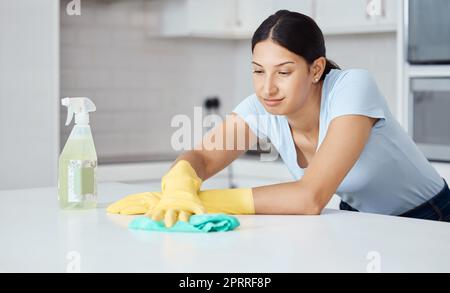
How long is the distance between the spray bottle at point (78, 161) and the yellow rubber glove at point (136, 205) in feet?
0.25

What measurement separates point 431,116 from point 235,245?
2318mm

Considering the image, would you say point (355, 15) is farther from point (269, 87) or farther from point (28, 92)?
point (269, 87)

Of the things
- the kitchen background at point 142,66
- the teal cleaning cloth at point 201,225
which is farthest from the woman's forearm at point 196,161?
the kitchen background at point 142,66

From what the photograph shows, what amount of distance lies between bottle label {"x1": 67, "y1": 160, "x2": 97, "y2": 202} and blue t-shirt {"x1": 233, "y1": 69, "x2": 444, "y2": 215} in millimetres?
534

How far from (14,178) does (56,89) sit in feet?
1.49

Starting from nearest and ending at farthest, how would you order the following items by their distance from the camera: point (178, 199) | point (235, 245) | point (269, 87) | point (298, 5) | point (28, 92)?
point (235, 245)
point (178, 199)
point (269, 87)
point (28, 92)
point (298, 5)

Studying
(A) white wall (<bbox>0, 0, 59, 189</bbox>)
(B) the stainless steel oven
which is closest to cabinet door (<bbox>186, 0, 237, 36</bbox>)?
(A) white wall (<bbox>0, 0, 59, 189</bbox>)

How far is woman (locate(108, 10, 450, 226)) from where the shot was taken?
1715mm

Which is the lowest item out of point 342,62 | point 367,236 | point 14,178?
point 14,178

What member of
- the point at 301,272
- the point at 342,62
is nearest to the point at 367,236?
the point at 301,272

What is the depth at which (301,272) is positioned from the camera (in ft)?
3.70

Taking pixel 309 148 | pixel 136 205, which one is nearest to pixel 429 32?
pixel 309 148

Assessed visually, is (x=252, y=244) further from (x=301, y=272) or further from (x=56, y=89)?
(x=56, y=89)

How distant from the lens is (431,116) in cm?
345
